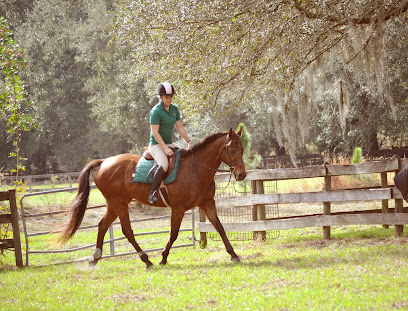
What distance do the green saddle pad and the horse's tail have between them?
3.84 ft

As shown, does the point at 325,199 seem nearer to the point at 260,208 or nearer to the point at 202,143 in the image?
the point at 260,208

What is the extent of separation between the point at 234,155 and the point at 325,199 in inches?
106

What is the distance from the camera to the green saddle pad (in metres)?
8.55

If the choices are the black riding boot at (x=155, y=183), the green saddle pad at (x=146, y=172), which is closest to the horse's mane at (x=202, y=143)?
the green saddle pad at (x=146, y=172)

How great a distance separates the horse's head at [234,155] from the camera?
8.10 meters

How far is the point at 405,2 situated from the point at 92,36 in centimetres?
3398

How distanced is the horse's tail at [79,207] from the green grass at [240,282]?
611mm

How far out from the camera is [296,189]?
20.2 meters

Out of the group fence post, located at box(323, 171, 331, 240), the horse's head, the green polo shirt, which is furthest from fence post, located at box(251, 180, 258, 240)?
the green polo shirt

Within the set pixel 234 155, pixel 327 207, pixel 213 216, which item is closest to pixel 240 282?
pixel 213 216

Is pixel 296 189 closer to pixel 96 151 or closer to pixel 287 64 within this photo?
pixel 287 64

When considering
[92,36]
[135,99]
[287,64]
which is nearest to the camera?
[287,64]

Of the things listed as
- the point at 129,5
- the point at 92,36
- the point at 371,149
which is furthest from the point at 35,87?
the point at 129,5

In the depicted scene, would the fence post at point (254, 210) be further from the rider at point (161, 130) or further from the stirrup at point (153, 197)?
the stirrup at point (153, 197)
